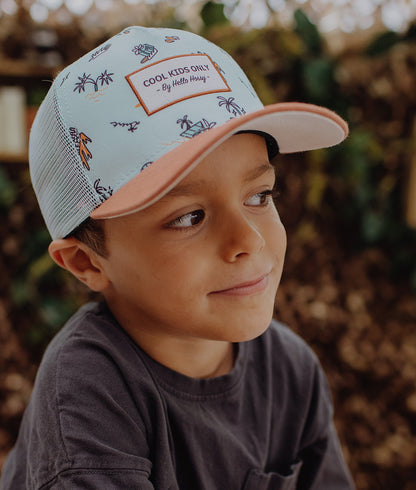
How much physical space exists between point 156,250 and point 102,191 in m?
0.11

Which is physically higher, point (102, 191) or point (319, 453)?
point (102, 191)

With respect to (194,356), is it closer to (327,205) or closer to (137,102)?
(137,102)

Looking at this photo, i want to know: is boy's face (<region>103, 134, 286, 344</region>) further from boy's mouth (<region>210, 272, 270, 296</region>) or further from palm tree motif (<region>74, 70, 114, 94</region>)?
palm tree motif (<region>74, 70, 114, 94</region>)

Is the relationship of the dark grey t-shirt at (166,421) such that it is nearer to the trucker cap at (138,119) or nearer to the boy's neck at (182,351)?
the boy's neck at (182,351)

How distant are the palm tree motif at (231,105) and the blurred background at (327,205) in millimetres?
1362

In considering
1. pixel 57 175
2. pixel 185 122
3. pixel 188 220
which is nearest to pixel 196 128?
pixel 185 122

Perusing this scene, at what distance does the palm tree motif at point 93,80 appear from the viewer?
683mm

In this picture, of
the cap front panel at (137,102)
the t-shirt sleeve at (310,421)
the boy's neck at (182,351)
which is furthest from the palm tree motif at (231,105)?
the t-shirt sleeve at (310,421)

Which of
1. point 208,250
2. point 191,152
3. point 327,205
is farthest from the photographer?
point 327,205

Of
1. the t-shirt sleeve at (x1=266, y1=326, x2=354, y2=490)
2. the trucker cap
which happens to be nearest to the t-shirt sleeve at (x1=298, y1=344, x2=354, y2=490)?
the t-shirt sleeve at (x1=266, y1=326, x2=354, y2=490)

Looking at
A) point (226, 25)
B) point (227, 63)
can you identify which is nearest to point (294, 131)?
point (227, 63)

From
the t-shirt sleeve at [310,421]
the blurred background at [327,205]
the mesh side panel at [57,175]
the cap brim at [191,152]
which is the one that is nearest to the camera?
the cap brim at [191,152]

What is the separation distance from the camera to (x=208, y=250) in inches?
27.4

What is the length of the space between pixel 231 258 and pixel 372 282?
5.69ft
